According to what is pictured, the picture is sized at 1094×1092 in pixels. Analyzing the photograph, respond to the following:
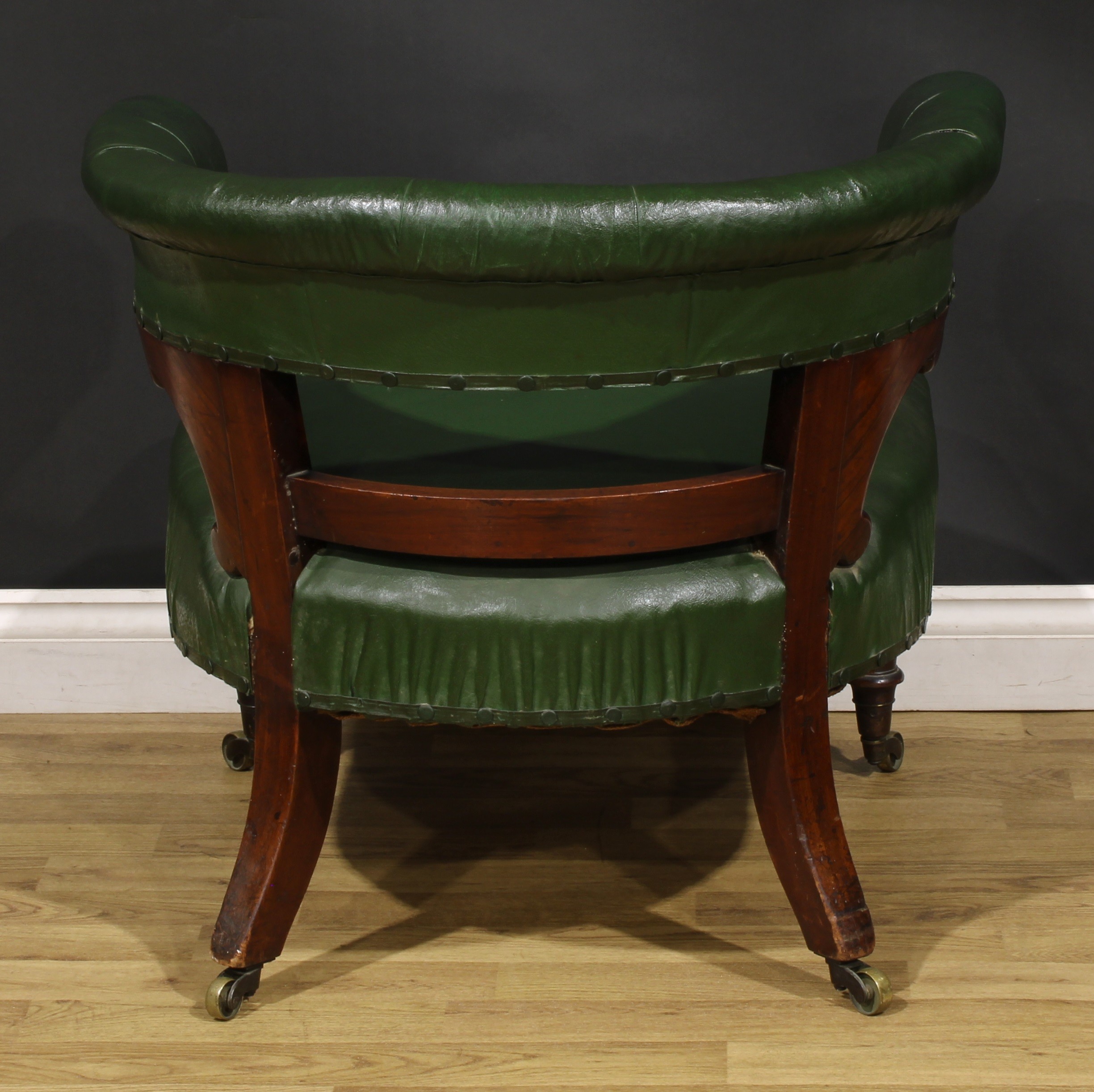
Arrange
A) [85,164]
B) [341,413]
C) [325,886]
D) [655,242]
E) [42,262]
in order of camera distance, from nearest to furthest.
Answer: [655,242]
[85,164]
[341,413]
[325,886]
[42,262]

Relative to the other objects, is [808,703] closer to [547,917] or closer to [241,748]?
[547,917]

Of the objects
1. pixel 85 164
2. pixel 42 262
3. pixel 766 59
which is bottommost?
pixel 42 262

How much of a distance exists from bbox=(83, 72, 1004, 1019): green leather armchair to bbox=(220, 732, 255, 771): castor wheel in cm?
42

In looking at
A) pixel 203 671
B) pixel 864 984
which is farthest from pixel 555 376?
pixel 203 671

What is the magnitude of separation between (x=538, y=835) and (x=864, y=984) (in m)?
0.43

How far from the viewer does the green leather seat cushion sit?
3.79 feet

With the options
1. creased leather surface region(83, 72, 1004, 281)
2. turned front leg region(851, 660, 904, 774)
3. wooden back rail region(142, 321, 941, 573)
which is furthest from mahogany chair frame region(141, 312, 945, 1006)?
turned front leg region(851, 660, 904, 774)

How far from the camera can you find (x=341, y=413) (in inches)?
53.8

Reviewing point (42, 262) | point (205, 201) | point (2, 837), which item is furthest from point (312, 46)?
point (2, 837)

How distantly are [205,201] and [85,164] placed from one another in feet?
0.58

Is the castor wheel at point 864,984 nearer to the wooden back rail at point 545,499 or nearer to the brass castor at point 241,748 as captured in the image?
the wooden back rail at point 545,499

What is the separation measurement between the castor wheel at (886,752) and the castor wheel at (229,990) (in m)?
0.75

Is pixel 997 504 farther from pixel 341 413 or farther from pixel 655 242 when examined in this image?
pixel 655 242

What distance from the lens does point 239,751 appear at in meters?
1.78
